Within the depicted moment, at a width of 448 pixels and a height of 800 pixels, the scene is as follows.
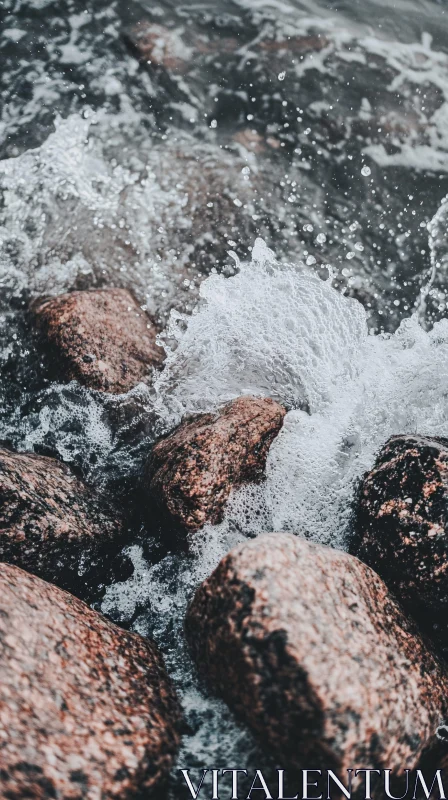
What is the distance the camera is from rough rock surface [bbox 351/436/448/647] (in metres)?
3.04

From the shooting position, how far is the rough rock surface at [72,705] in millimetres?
2059

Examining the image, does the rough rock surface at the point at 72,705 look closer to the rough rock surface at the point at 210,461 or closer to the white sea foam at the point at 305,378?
the rough rock surface at the point at 210,461

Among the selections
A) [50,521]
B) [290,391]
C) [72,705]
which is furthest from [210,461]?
[72,705]

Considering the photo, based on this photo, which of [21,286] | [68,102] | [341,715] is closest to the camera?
[341,715]

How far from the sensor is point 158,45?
6078 mm

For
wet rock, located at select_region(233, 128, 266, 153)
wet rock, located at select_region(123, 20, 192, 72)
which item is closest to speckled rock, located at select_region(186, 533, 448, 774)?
wet rock, located at select_region(233, 128, 266, 153)

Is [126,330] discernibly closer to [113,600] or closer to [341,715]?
[113,600]

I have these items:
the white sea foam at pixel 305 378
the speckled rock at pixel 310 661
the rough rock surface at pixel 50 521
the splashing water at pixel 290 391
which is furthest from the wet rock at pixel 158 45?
the speckled rock at pixel 310 661

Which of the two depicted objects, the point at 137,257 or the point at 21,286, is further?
the point at 137,257

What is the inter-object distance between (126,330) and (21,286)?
1.16 meters

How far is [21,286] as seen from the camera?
4.76m

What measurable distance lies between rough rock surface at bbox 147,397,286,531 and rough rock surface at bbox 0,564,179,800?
84 cm

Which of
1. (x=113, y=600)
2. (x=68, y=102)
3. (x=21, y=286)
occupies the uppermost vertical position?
(x=68, y=102)

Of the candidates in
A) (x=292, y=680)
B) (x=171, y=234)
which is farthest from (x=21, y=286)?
(x=292, y=680)
